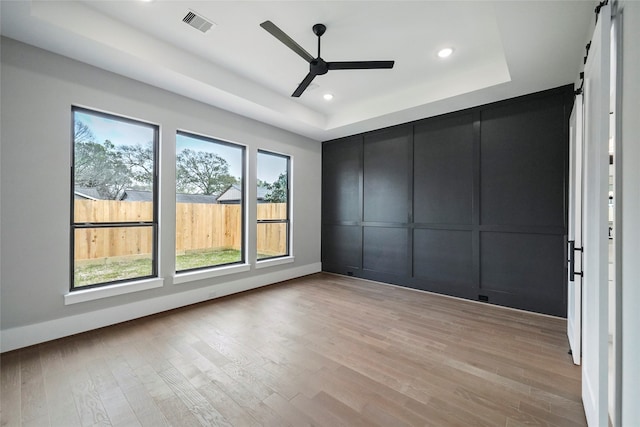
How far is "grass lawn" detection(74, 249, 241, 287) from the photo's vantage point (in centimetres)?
309

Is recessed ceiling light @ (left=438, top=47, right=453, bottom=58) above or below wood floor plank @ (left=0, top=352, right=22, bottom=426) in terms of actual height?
above

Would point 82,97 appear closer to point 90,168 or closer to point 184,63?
point 90,168

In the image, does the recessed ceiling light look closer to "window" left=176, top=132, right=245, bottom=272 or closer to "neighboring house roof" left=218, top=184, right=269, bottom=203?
"window" left=176, top=132, right=245, bottom=272

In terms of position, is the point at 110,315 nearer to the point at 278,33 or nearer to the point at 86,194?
the point at 86,194

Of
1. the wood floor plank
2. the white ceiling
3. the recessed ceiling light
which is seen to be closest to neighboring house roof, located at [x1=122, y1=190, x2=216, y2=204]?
the white ceiling

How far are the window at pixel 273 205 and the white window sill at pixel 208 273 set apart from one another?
0.53m

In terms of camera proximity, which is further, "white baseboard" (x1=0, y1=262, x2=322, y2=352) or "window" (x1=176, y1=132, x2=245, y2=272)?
"window" (x1=176, y1=132, x2=245, y2=272)

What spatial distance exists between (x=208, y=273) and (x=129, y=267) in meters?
1.00

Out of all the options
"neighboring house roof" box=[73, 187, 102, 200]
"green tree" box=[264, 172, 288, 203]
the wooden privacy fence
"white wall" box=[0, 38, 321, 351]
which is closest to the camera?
"white wall" box=[0, 38, 321, 351]

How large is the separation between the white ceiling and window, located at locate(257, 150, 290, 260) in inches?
46.5

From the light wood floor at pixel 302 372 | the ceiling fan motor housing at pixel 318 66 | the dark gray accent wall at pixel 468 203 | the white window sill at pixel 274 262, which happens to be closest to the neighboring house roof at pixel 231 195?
the white window sill at pixel 274 262

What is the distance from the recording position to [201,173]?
4168 mm

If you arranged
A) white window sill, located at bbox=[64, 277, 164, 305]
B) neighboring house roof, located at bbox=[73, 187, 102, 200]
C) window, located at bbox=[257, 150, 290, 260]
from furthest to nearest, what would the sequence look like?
window, located at bbox=[257, 150, 290, 260] → neighboring house roof, located at bbox=[73, 187, 102, 200] → white window sill, located at bbox=[64, 277, 164, 305]

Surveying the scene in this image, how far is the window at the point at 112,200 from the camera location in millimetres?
3057
